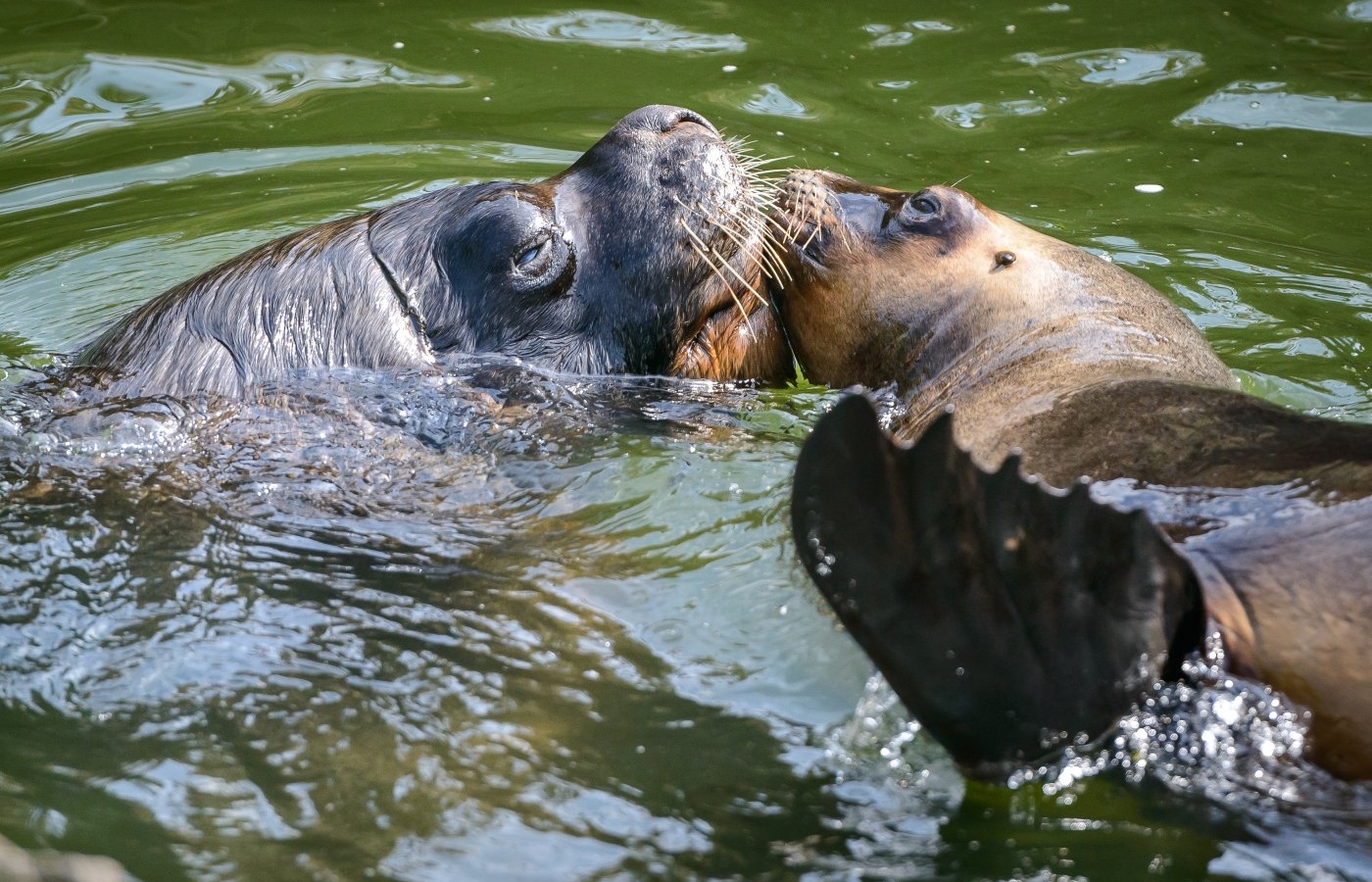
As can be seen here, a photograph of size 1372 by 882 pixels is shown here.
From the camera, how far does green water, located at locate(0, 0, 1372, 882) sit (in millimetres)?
2830

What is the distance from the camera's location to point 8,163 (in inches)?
302

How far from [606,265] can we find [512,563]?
1251 millimetres

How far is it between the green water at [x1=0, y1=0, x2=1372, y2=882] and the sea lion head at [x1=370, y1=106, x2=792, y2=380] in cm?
15

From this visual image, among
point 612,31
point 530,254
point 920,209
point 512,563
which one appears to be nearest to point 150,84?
point 612,31

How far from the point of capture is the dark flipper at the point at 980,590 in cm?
273

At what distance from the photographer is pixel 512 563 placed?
3879 mm

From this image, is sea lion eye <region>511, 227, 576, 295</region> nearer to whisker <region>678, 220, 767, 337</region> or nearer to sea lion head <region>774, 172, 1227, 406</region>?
whisker <region>678, 220, 767, 337</region>

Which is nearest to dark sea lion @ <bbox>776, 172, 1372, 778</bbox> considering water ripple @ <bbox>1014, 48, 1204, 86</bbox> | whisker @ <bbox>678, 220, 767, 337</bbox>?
whisker @ <bbox>678, 220, 767, 337</bbox>

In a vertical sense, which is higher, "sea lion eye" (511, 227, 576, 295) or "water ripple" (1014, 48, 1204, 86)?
"water ripple" (1014, 48, 1204, 86)

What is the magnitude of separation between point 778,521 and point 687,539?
25 centimetres

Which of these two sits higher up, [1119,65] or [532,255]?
[1119,65]

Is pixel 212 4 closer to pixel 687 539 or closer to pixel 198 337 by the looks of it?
pixel 198 337

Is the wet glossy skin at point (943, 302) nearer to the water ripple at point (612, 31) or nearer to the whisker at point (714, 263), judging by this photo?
the whisker at point (714, 263)

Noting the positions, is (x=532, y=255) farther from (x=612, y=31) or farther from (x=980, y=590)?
(x=612, y=31)
